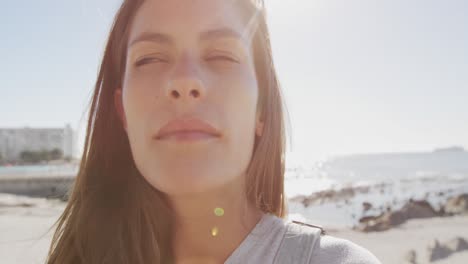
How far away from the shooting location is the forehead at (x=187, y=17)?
62.3 inches

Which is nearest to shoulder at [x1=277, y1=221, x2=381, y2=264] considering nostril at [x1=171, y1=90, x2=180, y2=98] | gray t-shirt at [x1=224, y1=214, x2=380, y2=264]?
gray t-shirt at [x1=224, y1=214, x2=380, y2=264]

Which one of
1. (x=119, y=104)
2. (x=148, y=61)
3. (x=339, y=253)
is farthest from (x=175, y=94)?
(x=339, y=253)

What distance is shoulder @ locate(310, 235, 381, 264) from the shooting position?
4.19 ft

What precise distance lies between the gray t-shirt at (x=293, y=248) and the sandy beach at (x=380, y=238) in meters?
4.13

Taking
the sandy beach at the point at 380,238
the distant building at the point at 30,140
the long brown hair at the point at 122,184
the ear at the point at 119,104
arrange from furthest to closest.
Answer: the distant building at the point at 30,140 → the sandy beach at the point at 380,238 → the ear at the point at 119,104 → the long brown hair at the point at 122,184

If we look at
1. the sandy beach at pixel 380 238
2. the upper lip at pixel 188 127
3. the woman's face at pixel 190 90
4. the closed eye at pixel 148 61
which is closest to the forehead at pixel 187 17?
the woman's face at pixel 190 90

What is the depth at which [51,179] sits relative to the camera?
105ft

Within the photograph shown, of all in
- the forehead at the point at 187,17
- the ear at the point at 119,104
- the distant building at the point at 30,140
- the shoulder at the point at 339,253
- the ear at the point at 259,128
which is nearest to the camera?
the shoulder at the point at 339,253

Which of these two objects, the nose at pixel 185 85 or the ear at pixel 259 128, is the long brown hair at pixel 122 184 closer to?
the ear at pixel 259 128

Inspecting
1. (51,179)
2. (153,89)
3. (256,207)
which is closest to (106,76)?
(153,89)

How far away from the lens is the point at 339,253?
1301 mm

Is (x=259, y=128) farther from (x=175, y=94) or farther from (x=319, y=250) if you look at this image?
(x=319, y=250)

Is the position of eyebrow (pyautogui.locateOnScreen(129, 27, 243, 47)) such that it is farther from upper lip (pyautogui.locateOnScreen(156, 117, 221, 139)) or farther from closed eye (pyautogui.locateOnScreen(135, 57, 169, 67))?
upper lip (pyautogui.locateOnScreen(156, 117, 221, 139))

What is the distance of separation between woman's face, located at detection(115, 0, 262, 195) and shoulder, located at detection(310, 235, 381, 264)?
469 mm
